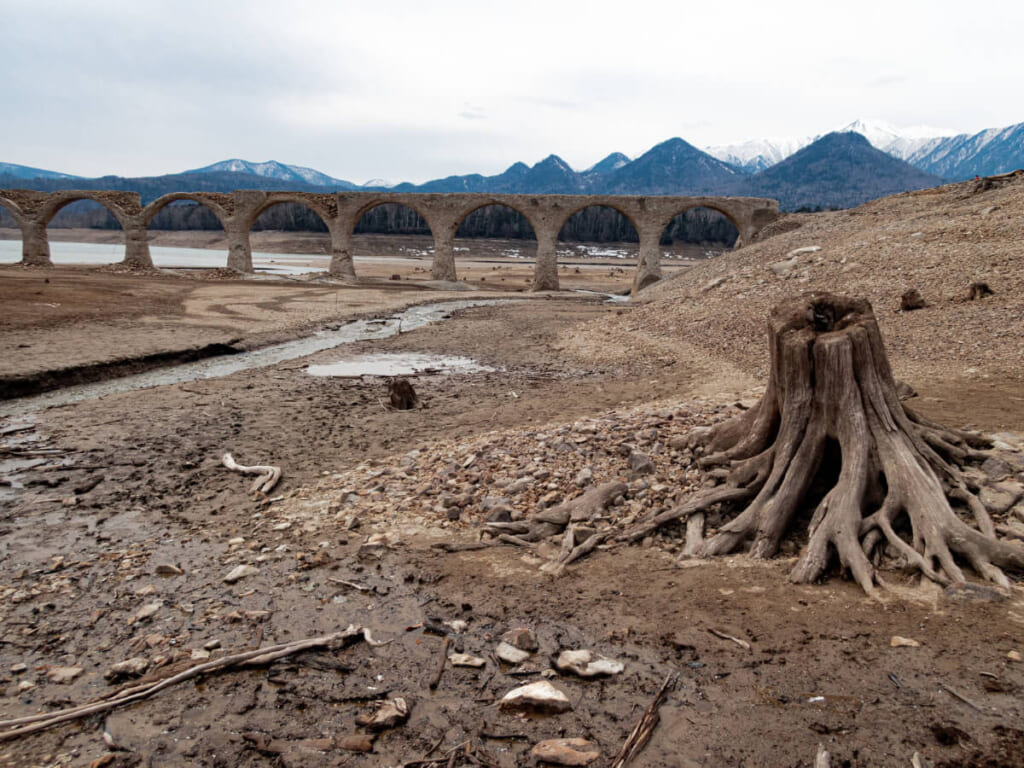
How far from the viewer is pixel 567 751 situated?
2.88 m

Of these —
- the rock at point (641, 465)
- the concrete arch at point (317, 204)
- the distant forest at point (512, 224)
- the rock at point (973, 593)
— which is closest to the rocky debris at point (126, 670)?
the rock at point (641, 465)

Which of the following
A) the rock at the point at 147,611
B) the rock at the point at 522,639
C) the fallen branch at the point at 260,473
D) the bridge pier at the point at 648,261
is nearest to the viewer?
the rock at the point at 522,639

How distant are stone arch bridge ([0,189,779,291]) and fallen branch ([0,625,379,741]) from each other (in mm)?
34514

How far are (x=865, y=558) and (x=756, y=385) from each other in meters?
6.02

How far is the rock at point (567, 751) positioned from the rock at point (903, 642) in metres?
1.61

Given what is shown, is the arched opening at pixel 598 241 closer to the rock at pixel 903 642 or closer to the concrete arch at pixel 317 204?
the concrete arch at pixel 317 204

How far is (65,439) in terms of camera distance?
8.17m

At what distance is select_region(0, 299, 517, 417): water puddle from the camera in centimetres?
1045

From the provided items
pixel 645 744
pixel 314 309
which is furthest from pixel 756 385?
pixel 314 309

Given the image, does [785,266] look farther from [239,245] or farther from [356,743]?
[239,245]

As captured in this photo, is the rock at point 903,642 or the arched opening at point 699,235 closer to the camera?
the rock at point 903,642

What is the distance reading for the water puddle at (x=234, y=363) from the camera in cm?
1045

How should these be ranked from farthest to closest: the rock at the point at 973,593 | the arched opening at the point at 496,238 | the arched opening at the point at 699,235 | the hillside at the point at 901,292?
the arched opening at the point at 699,235, the arched opening at the point at 496,238, the hillside at the point at 901,292, the rock at the point at 973,593

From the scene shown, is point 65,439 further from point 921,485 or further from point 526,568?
point 921,485
